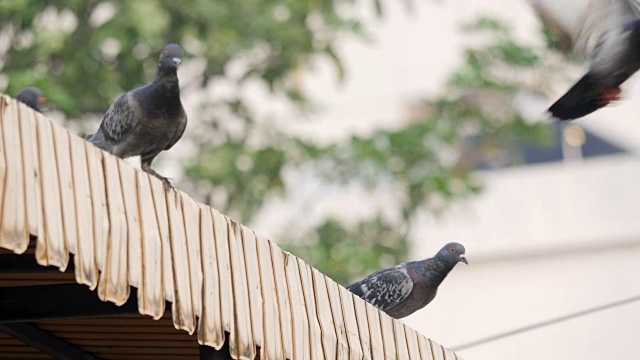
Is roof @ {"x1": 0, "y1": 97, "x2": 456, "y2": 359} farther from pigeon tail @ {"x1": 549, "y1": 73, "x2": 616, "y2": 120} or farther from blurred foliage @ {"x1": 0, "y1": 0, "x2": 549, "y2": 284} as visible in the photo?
blurred foliage @ {"x1": 0, "y1": 0, "x2": 549, "y2": 284}

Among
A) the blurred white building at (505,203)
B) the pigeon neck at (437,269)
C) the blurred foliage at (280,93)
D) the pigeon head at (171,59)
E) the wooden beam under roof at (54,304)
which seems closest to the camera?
the wooden beam under roof at (54,304)

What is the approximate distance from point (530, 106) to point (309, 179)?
2816mm

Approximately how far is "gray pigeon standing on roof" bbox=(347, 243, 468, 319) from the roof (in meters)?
2.58

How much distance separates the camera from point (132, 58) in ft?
46.1

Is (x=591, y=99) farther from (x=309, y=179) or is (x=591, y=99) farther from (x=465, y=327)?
(x=465, y=327)

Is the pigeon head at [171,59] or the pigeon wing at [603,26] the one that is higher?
the pigeon head at [171,59]

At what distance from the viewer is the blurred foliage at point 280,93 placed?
45.9ft

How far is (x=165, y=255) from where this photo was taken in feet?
13.5

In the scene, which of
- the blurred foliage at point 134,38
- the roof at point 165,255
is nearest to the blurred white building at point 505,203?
the blurred foliage at point 134,38

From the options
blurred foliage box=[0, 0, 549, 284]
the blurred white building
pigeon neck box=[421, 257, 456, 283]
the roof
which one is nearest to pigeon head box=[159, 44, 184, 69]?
the roof

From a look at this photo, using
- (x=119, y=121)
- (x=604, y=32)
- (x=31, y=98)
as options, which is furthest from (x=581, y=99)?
(x=31, y=98)

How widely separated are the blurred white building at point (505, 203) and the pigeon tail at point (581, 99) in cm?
1137

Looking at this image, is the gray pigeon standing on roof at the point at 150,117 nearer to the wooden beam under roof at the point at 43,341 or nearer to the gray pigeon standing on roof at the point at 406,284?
the wooden beam under roof at the point at 43,341

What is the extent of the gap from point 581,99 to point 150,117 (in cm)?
190
